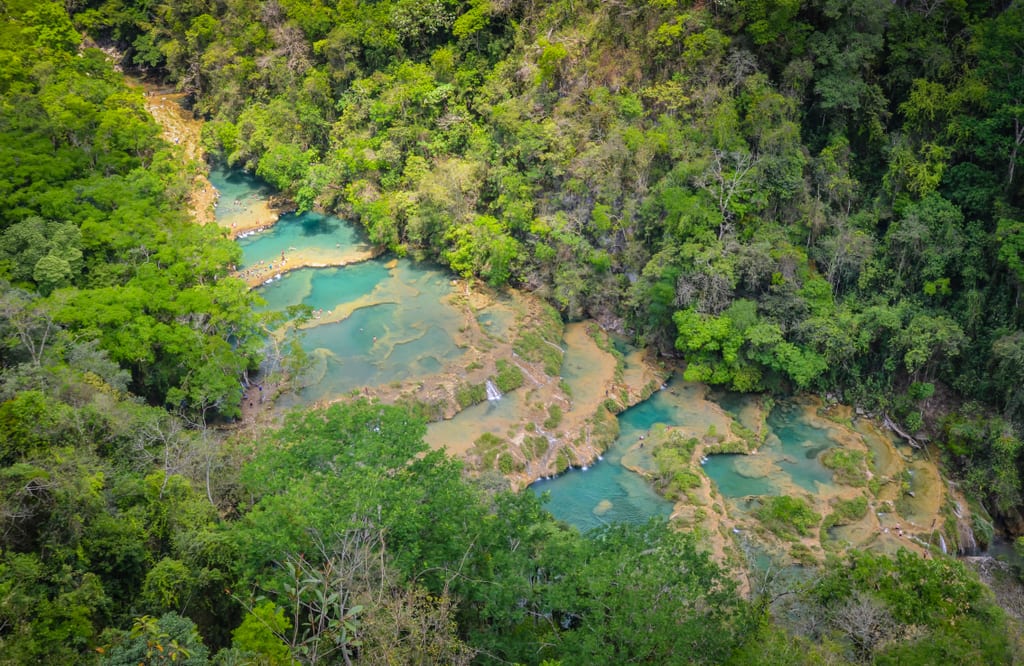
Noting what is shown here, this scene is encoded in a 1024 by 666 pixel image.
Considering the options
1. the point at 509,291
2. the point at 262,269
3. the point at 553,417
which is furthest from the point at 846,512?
the point at 262,269

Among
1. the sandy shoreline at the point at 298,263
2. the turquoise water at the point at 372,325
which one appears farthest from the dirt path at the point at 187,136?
the turquoise water at the point at 372,325

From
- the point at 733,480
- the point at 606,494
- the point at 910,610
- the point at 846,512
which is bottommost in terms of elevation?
the point at 606,494

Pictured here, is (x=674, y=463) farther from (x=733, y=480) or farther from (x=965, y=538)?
(x=965, y=538)

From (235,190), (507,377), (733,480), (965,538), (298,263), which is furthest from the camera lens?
(235,190)

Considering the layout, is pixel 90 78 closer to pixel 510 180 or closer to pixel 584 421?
pixel 510 180

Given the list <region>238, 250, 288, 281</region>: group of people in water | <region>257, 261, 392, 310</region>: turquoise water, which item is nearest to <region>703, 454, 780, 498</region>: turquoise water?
<region>257, 261, 392, 310</region>: turquoise water

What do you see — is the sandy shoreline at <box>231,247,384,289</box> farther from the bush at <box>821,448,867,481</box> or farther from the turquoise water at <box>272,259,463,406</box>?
the bush at <box>821,448,867,481</box>

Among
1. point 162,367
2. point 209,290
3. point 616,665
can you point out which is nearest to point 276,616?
point 616,665
